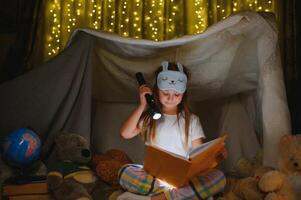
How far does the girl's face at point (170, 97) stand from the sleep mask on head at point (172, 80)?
0.08 ft

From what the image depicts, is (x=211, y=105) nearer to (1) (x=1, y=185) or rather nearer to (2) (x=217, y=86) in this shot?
(2) (x=217, y=86)

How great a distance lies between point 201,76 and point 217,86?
121 mm

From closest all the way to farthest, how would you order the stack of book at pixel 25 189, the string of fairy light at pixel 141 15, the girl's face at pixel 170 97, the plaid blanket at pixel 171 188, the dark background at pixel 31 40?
the plaid blanket at pixel 171 188, the stack of book at pixel 25 189, the girl's face at pixel 170 97, the dark background at pixel 31 40, the string of fairy light at pixel 141 15

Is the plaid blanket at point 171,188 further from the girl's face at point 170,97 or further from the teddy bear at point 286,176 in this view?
the girl's face at point 170,97

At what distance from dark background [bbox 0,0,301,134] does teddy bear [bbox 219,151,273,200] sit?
0.55 m

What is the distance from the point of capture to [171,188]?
1.83m

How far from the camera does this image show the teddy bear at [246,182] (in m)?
1.85

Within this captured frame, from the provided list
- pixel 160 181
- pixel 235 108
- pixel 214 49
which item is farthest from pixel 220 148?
pixel 235 108

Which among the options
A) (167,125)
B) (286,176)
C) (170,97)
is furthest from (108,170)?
(286,176)

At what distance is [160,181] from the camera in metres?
1.86

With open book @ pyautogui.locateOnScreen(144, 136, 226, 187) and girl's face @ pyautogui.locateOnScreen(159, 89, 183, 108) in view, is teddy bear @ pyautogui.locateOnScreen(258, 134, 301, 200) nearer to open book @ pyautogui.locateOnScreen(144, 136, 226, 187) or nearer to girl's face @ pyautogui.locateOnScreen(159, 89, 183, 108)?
open book @ pyautogui.locateOnScreen(144, 136, 226, 187)

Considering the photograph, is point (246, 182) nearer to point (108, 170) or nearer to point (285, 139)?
point (285, 139)

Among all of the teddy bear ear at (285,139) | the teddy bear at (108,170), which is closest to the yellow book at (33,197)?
the teddy bear at (108,170)

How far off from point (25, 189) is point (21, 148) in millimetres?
185
